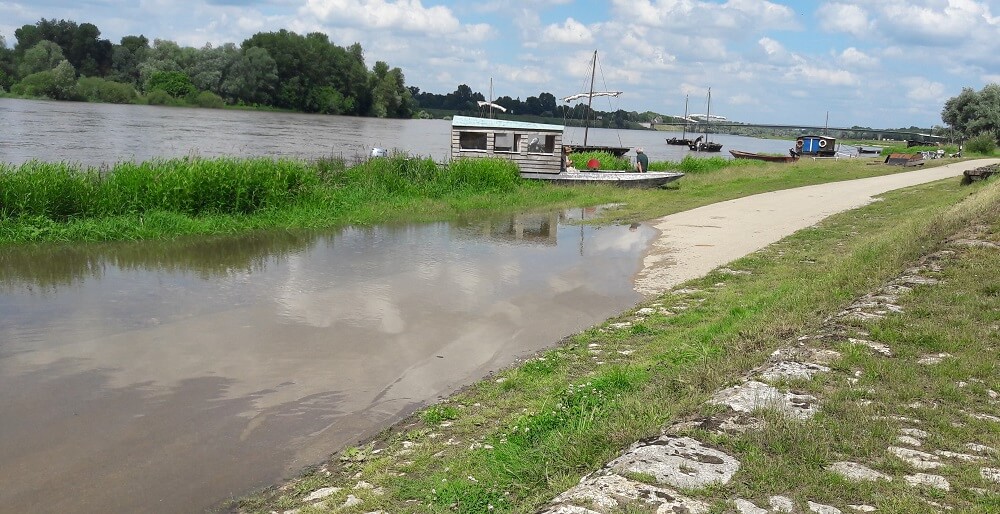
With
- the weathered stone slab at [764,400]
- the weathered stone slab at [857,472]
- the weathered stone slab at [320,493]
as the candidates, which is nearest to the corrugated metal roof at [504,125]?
the weathered stone slab at [764,400]

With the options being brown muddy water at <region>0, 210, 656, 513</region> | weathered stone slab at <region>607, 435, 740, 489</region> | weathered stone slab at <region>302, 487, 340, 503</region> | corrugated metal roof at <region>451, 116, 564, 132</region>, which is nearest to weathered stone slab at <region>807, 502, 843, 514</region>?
weathered stone slab at <region>607, 435, 740, 489</region>

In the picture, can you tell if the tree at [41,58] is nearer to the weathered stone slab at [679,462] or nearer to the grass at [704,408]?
the grass at [704,408]

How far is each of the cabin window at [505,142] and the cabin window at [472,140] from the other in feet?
1.38

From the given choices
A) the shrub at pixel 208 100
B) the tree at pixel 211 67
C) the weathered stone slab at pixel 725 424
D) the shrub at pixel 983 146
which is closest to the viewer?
the weathered stone slab at pixel 725 424

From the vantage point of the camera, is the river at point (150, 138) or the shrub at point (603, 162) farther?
the river at point (150, 138)

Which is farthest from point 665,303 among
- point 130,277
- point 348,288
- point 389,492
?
point 130,277

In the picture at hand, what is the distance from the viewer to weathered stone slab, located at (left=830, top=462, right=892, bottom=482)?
3.73m

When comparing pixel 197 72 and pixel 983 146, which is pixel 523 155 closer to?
pixel 983 146

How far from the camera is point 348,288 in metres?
11.6

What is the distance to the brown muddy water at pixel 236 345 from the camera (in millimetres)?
5895

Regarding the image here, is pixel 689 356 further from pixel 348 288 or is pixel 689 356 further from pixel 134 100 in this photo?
pixel 134 100

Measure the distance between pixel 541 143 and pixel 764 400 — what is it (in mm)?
22393

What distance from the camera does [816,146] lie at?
187 feet

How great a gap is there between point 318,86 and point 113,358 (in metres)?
92.8
